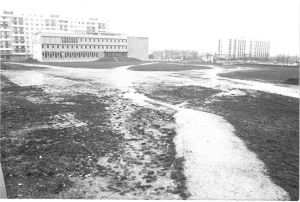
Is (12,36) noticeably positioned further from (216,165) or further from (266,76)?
(216,165)

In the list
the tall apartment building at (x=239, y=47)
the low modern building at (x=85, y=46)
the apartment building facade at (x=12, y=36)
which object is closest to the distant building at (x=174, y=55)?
the tall apartment building at (x=239, y=47)

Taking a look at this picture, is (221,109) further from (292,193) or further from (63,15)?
(63,15)

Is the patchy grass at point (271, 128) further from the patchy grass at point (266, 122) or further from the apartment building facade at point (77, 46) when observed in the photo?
the apartment building facade at point (77, 46)

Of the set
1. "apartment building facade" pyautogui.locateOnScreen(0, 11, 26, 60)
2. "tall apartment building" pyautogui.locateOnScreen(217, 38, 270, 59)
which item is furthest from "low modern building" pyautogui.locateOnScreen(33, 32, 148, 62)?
"tall apartment building" pyautogui.locateOnScreen(217, 38, 270, 59)

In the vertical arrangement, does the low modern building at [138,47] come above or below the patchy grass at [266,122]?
above

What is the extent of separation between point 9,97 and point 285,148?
1929 centimetres

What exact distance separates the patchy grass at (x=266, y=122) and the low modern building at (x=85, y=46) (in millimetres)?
79105

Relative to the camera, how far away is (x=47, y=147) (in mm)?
10500

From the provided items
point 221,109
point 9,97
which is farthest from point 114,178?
point 9,97

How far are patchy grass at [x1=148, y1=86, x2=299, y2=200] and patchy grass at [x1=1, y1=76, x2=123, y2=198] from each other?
18.0 feet

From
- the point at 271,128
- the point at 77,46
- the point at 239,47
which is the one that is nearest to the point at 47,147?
the point at 271,128

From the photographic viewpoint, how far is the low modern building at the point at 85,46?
9425cm

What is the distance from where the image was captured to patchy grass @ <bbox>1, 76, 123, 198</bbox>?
7.62 metres

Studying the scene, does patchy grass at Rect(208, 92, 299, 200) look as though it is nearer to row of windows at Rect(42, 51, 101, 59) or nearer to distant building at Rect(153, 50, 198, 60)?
row of windows at Rect(42, 51, 101, 59)
